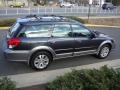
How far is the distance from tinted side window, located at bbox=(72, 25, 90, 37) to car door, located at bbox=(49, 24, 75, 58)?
208 millimetres

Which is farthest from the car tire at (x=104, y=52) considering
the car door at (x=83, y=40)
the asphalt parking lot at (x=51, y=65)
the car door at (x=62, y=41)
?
the car door at (x=62, y=41)

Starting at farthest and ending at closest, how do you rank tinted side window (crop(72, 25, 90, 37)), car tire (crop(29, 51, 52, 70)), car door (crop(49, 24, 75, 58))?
tinted side window (crop(72, 25, 90, 37))
car door (crop(49, 24, 75, 58))
car tire (crop(29, 51, 52, 70))

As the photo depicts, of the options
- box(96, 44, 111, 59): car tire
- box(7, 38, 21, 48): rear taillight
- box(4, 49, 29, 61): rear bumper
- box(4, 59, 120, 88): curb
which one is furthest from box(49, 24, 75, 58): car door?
box(96, 44, 111, 59): car tire

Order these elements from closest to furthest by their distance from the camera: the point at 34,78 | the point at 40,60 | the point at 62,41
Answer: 1. the point at 34,78
2. the point at 40,60
3. the point at 62,41

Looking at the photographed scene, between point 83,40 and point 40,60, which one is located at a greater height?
point 83,40

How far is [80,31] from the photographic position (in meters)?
8.86

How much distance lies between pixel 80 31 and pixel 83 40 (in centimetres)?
35

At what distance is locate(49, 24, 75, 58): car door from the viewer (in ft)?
27.2

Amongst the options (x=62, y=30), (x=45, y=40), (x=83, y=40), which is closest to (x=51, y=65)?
(x=45, y=40)

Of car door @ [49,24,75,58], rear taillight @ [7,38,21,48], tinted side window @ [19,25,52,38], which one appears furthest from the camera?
car door @ [49,24,75,58]

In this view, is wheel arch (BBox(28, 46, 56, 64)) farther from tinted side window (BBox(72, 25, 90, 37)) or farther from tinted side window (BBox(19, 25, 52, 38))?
tinted side window (BBox(72, 25, 90, 37))

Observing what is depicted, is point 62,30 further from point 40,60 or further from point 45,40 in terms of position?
point 40,60

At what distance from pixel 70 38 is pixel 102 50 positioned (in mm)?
1706

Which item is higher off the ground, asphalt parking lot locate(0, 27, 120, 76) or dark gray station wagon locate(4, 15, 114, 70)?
dark gray station wagon locate(4, 15, 114, 70)
